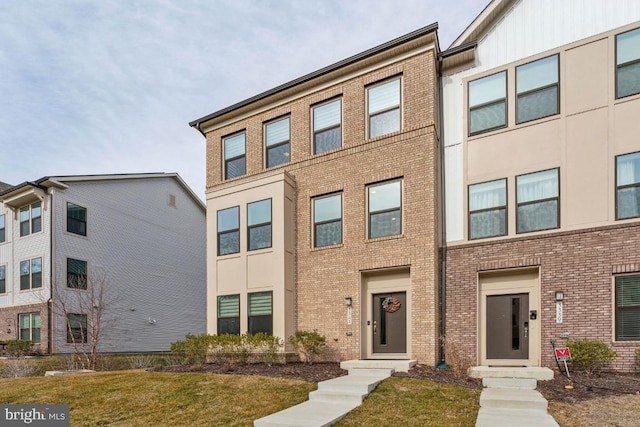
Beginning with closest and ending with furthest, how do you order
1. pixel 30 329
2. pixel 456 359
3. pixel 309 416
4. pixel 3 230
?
pixel 309 416 < pixel 456 359 < pixel 30 329 < pixel 3 230

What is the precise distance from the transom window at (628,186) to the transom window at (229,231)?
33.4 ft

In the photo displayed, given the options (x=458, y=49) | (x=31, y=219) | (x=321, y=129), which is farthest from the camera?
(x=31, y=219)

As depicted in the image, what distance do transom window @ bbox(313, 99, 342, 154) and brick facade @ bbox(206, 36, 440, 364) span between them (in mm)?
219

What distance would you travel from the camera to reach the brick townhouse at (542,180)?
9250 mm

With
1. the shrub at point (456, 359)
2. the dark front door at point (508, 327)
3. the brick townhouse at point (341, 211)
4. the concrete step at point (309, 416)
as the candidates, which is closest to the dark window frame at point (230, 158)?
the brick townhouse at point (341, 211)

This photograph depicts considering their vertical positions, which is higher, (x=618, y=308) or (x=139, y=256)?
(x=139, y=256)

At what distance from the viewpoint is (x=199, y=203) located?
88.9 feet

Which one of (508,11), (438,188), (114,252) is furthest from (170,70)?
(114,252)

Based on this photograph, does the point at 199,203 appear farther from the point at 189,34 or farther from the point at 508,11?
the point at 508,11

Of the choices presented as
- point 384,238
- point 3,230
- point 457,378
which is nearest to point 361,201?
point 384,238

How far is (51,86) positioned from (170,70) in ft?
16.0

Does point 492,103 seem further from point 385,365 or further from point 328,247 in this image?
point 385,365

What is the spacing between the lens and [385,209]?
1163 cm

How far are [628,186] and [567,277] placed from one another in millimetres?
2341
